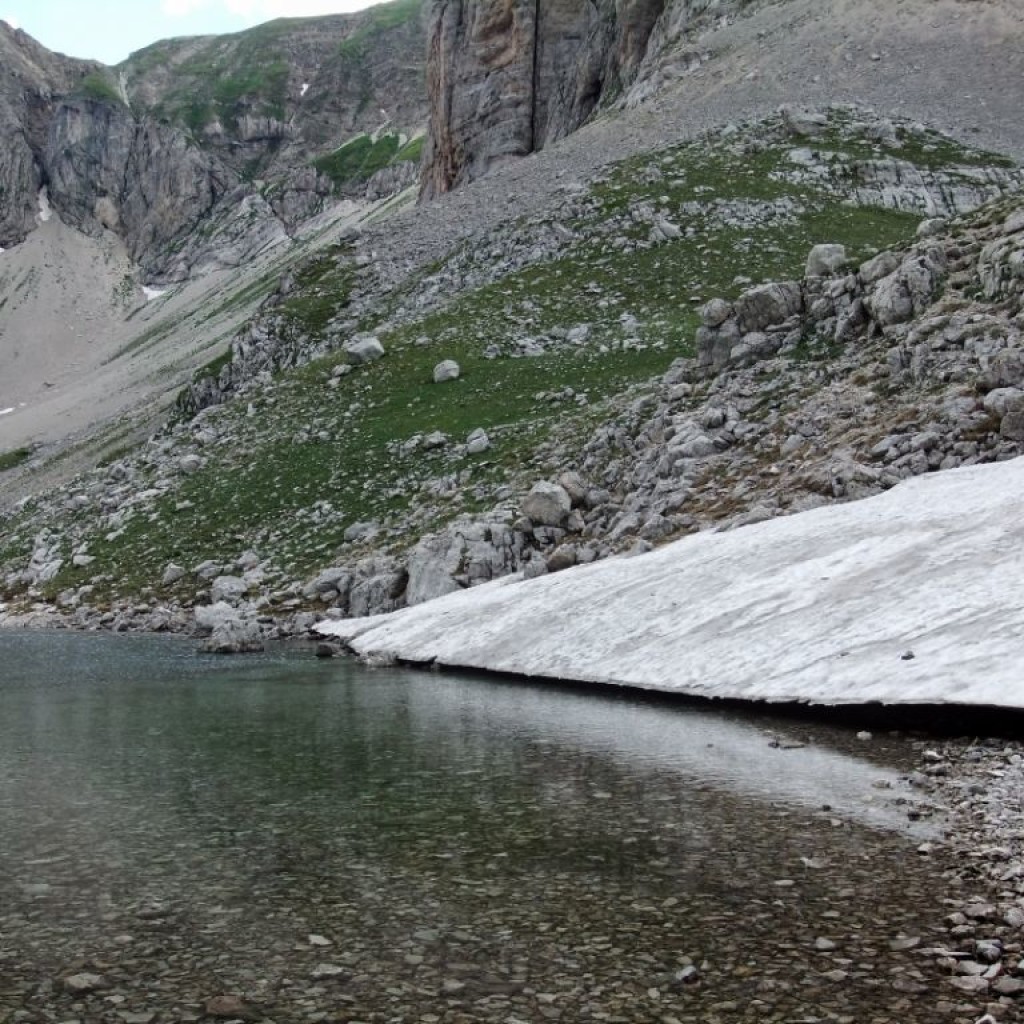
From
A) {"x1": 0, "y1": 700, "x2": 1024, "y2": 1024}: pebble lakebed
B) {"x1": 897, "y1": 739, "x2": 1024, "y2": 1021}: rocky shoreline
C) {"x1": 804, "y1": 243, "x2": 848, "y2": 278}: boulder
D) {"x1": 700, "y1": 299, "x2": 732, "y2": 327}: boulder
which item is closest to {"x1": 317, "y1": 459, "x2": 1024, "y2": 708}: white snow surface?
{"x1": 897, "y1": 739, "x2": 1024, "y2": 1021}: rocky shoreline

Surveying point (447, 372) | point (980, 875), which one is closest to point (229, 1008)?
point (980, 875)

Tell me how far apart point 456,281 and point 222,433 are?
28.5 m

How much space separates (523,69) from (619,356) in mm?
99604

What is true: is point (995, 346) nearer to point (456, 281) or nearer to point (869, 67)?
point (456, 281)

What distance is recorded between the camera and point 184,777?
794 inches

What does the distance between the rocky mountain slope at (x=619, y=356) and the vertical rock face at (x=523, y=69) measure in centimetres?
294

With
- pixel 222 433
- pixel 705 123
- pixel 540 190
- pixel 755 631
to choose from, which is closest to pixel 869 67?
pixel 705 123

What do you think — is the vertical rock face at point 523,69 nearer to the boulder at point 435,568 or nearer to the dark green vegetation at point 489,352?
the dark green vegetation at point 489,352

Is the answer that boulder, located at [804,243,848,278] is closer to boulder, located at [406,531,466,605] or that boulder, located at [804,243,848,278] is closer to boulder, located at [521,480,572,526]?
boulder, located at [521,480,572,526]

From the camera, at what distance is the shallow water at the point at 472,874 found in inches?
382

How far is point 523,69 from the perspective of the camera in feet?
507

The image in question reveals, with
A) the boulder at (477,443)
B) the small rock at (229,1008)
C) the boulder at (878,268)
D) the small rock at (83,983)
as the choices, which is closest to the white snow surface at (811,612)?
the small rock at (229,1008)

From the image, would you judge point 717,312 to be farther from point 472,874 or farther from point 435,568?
point 472,874

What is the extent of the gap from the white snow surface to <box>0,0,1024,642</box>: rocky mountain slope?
422 cm
